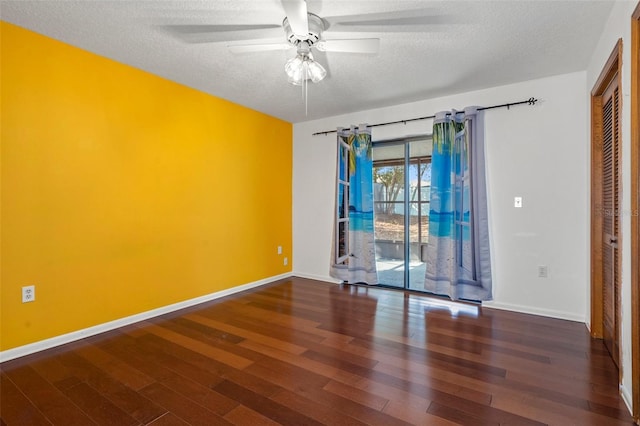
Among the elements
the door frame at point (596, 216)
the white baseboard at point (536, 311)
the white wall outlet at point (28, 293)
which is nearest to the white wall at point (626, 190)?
the door frame at point (596, 216)

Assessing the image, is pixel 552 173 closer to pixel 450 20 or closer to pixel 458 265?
pixel 458 265

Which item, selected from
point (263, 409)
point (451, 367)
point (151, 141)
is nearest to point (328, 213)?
point (151, 141)

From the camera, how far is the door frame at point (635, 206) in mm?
1738

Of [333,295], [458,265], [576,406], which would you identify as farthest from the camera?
[333,295]

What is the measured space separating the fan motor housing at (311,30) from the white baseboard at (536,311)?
3270 mm

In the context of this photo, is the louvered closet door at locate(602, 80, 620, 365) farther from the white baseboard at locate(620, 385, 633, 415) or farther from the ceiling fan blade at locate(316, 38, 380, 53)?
the ceiling fan blade at locate(316, 38, 380, 53)

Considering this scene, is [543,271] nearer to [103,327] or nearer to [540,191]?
[540,191]

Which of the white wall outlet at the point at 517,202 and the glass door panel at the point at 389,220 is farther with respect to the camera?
the glass door panel at the point at 389,220

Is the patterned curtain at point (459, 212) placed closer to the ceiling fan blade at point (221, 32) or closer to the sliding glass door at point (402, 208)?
the sliding glass door at point (402, 208)

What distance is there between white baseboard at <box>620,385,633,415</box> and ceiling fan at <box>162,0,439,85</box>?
2.60 metres

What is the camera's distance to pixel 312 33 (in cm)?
229

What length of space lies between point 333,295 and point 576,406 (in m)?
2.63

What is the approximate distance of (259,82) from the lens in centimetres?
346

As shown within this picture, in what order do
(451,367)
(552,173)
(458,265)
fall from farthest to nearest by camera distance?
(458,265), (552,173), (451,367)
